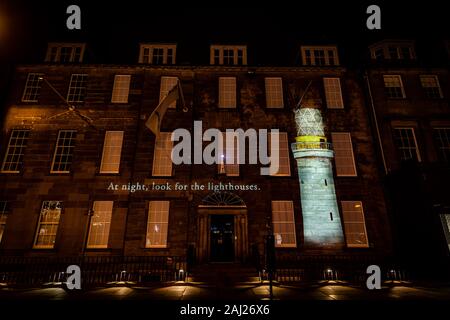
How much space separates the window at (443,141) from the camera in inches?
619

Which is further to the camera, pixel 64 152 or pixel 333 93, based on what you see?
pixel 333 93

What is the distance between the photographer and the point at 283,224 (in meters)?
14.7

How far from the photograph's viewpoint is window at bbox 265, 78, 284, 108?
17016 millimetres

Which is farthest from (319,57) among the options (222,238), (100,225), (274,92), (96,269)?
(96,269)

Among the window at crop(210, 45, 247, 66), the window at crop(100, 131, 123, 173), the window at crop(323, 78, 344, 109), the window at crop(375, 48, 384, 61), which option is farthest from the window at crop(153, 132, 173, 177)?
the window at crop(375, 48, 384, 61)

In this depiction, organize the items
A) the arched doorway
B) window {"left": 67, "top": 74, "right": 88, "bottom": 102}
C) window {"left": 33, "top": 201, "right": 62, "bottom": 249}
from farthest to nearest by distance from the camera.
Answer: window {"left": 67, "top": 74, "right": 88, "bottom": 102}
the arched doorway
window {"left": 33, "top": 201, "right": 62, "bottom": 249}

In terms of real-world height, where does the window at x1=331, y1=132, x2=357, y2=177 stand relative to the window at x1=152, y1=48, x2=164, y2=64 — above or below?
below

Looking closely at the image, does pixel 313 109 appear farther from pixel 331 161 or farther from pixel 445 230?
pixel 445 230

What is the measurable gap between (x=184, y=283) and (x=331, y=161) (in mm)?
11219

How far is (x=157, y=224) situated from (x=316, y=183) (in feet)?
32.6

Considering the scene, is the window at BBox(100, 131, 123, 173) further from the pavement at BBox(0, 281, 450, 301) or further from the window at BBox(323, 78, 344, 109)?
the window at BBox(323, 78, 344, 109)

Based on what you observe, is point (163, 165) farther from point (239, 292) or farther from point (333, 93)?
point (333, 93)

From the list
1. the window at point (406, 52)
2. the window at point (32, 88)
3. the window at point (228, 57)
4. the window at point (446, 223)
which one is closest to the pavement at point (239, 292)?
the window at point (446, 223)

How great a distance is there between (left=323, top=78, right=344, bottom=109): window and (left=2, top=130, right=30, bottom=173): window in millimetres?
20120
